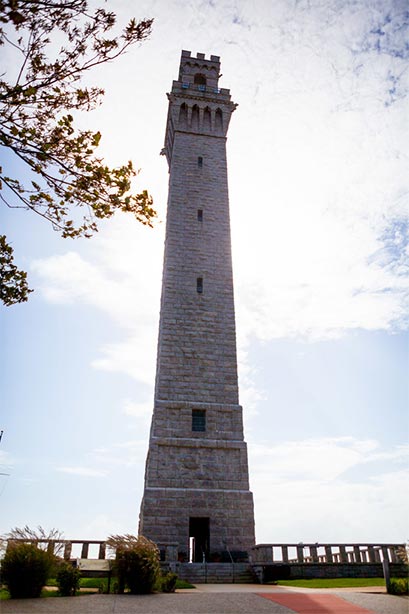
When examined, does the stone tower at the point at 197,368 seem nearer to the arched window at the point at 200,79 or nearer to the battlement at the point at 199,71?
the battlement at the point at 199,71

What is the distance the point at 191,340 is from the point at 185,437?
19.1 feet

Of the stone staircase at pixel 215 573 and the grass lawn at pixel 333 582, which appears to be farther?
the stone staircase at pixel 215 573

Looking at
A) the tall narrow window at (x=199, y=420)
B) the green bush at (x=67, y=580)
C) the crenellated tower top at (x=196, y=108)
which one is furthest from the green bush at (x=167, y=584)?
the crenellated tower top at (x=196, y=108)

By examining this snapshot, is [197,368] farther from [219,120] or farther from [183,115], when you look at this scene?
[219,120]

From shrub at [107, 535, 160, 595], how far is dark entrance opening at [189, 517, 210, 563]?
36.0 ft

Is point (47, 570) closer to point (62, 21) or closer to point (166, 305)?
point (62, 21)

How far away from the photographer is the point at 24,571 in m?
11.0

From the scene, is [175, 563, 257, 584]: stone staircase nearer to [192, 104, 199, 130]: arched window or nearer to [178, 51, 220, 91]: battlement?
[192, 104, 199, 130]: arched window

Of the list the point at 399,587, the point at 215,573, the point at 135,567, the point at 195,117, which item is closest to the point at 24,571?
the point at 135,567

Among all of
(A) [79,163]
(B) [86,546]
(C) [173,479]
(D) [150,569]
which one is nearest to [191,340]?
(C) [173,479]

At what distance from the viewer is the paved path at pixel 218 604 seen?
949 cm

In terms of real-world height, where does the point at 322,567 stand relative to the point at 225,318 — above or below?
below

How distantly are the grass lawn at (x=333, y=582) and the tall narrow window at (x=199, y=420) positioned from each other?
9.21 m

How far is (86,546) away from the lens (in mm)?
19266
